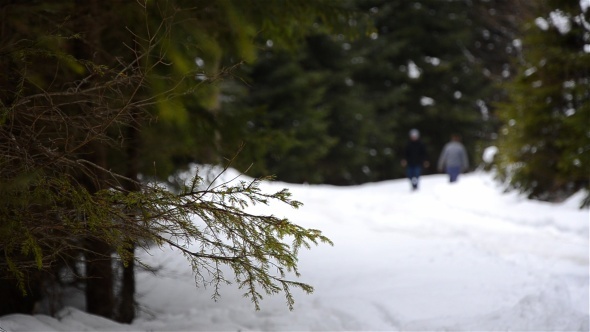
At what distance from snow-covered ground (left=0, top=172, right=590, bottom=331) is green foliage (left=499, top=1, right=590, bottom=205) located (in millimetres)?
1056

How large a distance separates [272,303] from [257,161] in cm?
150

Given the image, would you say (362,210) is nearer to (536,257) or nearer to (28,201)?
(536,257)

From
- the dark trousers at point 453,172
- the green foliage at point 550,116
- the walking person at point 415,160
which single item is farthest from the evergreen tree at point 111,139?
the dark trousers at point 453,172

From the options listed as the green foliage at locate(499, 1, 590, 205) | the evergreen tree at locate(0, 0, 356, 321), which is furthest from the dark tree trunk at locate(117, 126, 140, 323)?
the green foliage at locate(499, 1, 590, 205)

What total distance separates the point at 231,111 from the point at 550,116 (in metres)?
7.42

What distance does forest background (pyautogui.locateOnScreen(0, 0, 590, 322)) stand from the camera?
3.39m

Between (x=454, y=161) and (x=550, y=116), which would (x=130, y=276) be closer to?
(x=550, y=116)

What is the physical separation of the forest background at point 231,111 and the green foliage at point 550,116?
1.5 inches

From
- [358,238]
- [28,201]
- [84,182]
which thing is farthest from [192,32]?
[358,238]

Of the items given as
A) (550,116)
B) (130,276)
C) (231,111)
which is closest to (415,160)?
(550,116)

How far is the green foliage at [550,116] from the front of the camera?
1128cm

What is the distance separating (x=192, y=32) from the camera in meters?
5.00

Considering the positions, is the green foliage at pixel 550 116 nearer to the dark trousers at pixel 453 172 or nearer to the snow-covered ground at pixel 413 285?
the snow-covered ground at pixel 413 285

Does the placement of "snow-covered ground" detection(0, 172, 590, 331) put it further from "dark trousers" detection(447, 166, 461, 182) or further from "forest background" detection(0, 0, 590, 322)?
"dark trousers" detection(447, 166, 461, 182)
